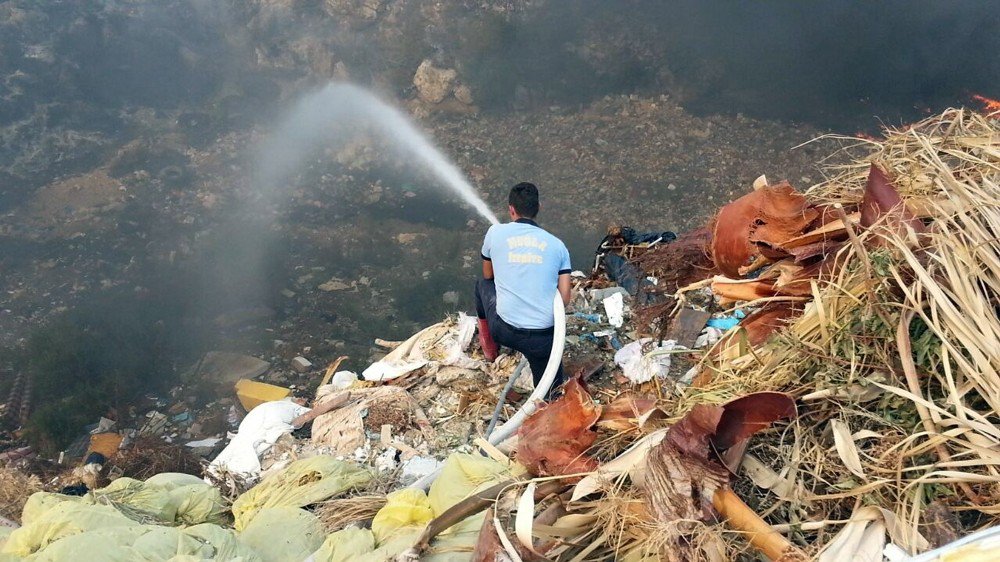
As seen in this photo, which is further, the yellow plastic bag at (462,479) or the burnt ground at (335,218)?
the burnt ground at (335,218)

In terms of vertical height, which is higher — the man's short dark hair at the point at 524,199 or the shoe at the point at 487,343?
the man's short dark hair at the point at 524,199

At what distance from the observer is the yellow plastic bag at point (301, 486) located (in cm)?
300

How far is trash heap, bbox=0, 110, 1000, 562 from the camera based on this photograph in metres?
1.83

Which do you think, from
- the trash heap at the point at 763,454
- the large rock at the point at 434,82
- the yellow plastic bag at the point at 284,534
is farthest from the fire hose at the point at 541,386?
the large rock at the point at 434,82

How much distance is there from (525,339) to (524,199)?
776mm

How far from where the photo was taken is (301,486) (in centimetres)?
308

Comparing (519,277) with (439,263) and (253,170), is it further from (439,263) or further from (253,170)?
(253,170)

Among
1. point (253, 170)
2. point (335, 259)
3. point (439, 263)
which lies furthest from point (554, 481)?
point (253, 170)

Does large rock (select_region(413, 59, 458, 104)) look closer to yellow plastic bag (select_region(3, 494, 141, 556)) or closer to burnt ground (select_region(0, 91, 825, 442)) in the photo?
burnt ground (select_region(0, 91, 825, 442))

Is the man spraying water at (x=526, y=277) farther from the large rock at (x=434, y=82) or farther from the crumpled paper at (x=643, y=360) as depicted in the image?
the large rock at (x=434, y=82)

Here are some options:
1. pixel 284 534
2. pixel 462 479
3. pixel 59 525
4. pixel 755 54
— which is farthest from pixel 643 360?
pixel 755 54

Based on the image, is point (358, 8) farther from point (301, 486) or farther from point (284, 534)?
point (284, 534)

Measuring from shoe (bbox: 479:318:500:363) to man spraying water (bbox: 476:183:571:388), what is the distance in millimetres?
457

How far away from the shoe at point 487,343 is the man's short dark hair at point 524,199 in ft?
2.84
